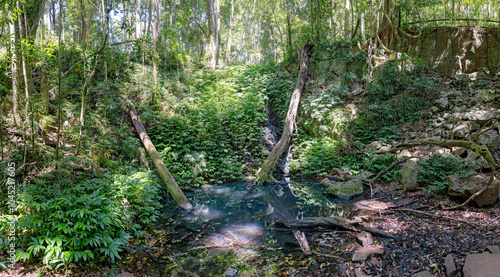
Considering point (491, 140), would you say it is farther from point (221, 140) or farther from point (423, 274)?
point (221, 140)

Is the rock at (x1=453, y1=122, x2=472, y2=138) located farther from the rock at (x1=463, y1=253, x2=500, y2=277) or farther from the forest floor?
the rock at (x1=463, y1=253, x2=500, y2=277)

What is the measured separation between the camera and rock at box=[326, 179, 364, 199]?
6590 millimetres

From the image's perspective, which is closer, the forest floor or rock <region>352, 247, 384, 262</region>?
the forest floor

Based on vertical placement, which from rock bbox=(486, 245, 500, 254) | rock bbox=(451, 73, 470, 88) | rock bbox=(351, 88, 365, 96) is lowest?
rock bbox=(486, 245, 500, 254)

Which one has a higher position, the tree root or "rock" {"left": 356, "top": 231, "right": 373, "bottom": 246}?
the tree root

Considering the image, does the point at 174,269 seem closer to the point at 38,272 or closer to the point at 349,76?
the point at 38,272

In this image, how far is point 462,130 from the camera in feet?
21.4

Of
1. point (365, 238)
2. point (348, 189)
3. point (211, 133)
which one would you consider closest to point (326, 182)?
point (348, 189)

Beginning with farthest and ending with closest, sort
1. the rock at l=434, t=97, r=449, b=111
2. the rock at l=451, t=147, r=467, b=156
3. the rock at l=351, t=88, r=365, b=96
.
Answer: the rock at l=351, t=88, r=365, b=96 < the rock at l=434, t=97, r=449, b=111 < the rock at l=451, t=147, r=467, b=156

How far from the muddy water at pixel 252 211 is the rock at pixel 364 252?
3.33 ft

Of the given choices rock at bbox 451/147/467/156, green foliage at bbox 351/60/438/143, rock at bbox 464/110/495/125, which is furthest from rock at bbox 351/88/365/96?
rock at bbox 451/147/467/156

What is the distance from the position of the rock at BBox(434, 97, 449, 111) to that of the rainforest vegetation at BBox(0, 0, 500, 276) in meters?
0.04

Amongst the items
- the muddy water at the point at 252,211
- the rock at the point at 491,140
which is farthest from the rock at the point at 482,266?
the rock at the point at 491,140

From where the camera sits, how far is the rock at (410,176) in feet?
19.2
